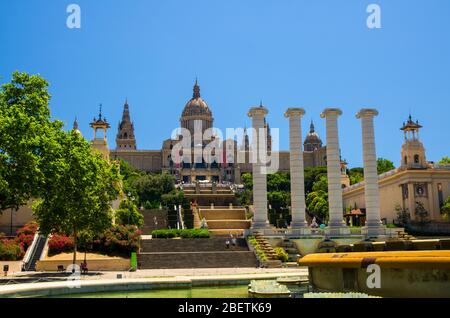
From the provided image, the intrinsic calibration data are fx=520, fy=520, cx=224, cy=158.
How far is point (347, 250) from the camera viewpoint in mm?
21422

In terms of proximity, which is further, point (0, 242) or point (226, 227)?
point (226, 227)

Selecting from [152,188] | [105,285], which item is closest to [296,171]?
[105,285]

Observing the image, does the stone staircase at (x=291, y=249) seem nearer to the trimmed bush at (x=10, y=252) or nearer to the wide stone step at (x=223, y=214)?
the trimmed bush at (x=10, y=252)

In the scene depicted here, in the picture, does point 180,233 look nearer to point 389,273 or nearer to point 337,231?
point 337,231

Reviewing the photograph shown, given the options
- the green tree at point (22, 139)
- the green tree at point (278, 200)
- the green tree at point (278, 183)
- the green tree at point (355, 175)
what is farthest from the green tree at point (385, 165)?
the green tree at point (22, 139)

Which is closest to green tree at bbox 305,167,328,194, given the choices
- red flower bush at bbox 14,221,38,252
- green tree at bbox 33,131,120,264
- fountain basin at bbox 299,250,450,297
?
red flower bush at bbox 14,221,38,252

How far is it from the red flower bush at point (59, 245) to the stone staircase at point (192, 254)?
596 centimetres

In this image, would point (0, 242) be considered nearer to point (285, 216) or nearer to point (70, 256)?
point (70, 256)

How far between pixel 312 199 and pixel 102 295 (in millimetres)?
71806

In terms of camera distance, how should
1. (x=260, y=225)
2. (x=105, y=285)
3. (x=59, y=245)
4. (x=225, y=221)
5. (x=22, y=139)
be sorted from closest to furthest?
(x=105, y=285) → (x=22, y=139) → (x=59, y=245) → (x=260, y=225) → (x=225, y=221)

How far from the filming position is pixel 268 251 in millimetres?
42750

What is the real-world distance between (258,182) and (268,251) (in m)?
9.31

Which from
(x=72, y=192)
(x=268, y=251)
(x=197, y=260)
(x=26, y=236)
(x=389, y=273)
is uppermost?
(x=72, y=192)

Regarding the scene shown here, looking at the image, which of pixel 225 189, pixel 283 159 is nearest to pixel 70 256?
pixel 225 189
